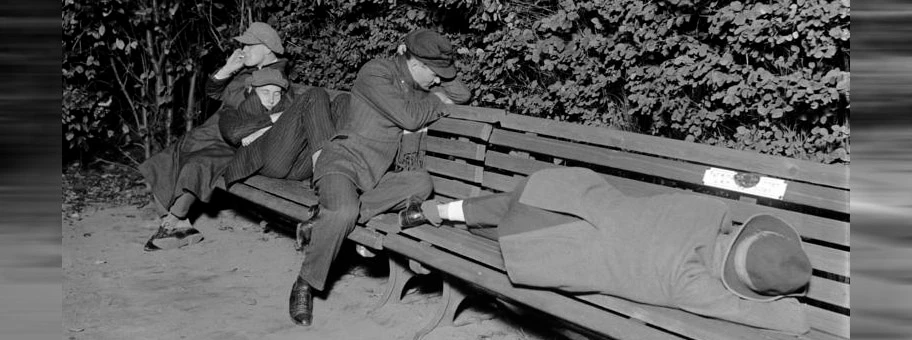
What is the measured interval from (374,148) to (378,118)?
7.3 inches

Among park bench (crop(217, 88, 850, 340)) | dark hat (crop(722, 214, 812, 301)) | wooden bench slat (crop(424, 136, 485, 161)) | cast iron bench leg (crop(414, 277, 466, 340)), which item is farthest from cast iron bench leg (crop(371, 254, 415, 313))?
dark hat (crop(722, 214, 812, 301))

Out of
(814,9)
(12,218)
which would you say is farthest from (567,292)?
(12,218)

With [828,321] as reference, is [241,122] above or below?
above

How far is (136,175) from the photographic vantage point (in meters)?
8.34

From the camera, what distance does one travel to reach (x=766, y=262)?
303 cm

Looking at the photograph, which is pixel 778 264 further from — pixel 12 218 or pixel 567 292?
pixel 12 218

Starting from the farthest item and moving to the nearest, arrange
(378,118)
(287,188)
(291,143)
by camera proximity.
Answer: (291,143) < (287,188) < (378,118)

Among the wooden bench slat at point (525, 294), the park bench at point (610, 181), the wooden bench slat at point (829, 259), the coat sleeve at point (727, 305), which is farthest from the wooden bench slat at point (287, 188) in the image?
the wooden bench slat at point (829, 259)

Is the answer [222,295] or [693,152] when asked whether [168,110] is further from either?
[693,152]

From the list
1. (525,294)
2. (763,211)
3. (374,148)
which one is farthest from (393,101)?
(763,211)

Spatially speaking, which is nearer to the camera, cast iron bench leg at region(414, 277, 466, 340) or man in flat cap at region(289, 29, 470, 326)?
cast iron bench leg at region(414, 277, 466, 340)

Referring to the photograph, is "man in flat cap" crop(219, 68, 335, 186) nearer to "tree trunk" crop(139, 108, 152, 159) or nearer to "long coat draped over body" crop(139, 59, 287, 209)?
"long coat draped over body" crop(139, 59, 287, 209)

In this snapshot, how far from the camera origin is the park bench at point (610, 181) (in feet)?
10.7

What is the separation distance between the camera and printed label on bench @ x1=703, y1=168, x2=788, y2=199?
11.3 ft
